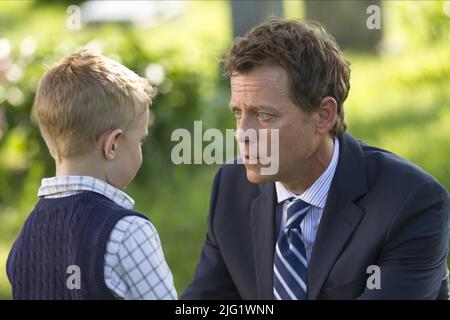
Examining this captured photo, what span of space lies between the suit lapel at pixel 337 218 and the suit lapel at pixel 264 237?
0.56ft

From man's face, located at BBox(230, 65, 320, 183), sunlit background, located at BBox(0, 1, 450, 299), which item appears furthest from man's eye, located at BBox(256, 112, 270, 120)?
sunlit background, located at BBox(0, 1, 450, 299)

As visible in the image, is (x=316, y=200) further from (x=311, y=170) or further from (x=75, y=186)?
(x=75, y=186)

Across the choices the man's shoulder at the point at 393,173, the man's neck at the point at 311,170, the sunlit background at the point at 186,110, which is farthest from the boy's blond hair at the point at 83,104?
the sunlit background at the point at 186,110

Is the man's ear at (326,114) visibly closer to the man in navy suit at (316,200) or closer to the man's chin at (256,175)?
the man in navy suit at (316,200)

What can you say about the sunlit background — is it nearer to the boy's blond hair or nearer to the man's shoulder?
the man's shoulder

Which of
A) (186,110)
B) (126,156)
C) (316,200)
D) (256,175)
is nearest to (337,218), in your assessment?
(316,200)

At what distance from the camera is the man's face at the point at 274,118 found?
2.90 m

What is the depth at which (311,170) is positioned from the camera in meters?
3.03

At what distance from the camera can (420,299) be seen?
2.84 m

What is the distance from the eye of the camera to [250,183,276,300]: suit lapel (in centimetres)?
301

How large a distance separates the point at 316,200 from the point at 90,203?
0.91m

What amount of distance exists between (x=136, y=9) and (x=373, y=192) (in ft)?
22.6

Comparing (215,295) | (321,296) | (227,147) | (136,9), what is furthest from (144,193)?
(136,9)

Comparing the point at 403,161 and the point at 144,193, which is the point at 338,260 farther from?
the point at 144,193
